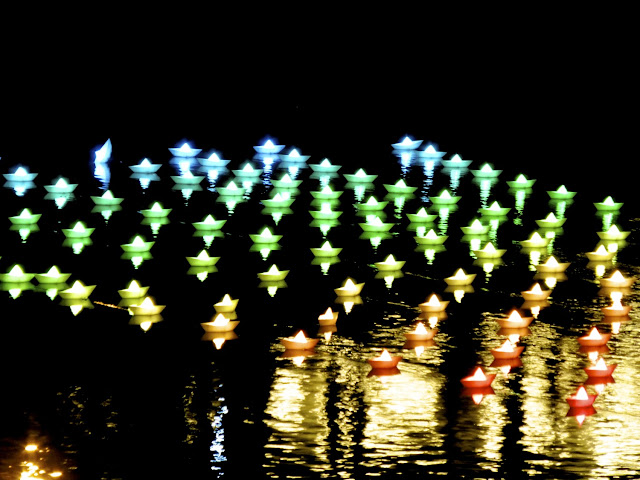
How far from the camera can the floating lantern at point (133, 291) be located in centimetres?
1052

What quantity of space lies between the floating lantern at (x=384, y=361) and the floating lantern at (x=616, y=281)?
313cm

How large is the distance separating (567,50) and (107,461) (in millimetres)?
16605

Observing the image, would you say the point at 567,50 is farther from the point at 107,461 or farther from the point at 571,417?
the point at 107,461

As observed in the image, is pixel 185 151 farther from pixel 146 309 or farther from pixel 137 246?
pixel 146 309

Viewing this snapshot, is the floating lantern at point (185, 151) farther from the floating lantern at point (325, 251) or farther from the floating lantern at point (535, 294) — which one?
the floating lantern at point (535, 294)

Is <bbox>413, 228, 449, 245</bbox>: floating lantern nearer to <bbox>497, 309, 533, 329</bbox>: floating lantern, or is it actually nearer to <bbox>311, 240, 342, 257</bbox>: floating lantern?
<bbox>311, 240, 342, 257</bbox>: floating lantern

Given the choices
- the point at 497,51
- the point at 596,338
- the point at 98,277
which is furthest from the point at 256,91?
the point at 596,338

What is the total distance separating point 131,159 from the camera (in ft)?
55.5

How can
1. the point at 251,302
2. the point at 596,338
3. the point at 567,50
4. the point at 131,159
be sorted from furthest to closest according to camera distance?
the point at 567,50
the point at 131,159
the point at 251,302
the point at 596,338

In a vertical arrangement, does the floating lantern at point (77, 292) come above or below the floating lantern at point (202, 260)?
below

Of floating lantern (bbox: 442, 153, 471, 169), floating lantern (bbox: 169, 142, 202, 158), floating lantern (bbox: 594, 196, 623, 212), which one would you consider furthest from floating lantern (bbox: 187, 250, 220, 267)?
floating lantern (bbox: 442, 153, 471, 169)

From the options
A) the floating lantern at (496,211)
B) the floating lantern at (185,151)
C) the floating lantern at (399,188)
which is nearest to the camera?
the floating lantern at (496,211)

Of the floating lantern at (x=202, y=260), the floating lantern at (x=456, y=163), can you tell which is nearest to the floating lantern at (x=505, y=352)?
the floating lantern at (x=202, y=260)

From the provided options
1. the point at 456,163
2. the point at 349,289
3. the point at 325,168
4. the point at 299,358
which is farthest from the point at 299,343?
the point at 456,163
